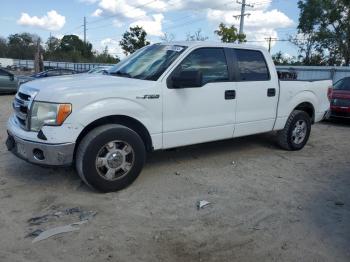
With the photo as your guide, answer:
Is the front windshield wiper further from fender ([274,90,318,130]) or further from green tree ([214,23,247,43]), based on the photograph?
green tree ([214,23,247,43])

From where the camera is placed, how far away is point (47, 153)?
4.37 meters

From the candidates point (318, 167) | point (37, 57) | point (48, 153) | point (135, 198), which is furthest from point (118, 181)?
point (37, 57)

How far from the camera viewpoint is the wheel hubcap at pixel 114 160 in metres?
4.66

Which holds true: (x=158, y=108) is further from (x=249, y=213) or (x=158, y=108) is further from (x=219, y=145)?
(x=219, y=145)

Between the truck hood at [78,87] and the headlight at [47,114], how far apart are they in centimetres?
7

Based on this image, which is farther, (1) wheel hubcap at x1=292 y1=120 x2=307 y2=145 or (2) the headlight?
(1) wheel hubcap at x1=292 y1=120 x2=307 y2=145

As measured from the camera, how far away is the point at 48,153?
4371 millimetres

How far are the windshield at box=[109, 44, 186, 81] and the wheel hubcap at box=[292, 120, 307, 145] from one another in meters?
2.95

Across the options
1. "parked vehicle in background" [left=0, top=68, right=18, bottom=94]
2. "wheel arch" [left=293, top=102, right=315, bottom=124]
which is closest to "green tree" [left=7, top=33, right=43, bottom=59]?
"parked vehicle in background" [left=0, top=68, right=18, bottom=94]

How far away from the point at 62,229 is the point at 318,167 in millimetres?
4221

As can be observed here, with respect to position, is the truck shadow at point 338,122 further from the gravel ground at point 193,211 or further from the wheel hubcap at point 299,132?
the gravel ground at point 193,211

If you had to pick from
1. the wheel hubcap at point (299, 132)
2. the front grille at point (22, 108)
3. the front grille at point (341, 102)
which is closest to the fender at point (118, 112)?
the front grille at point (22, 108)

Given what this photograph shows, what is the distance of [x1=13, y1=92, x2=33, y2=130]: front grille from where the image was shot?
15.0 ft

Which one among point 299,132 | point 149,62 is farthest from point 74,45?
point 149,62
